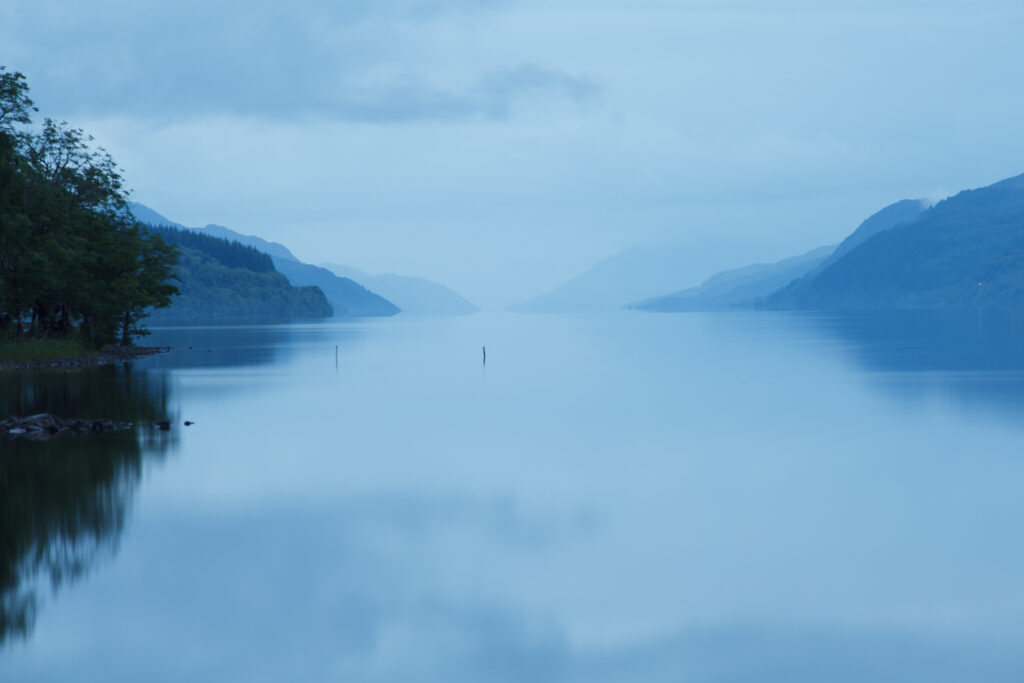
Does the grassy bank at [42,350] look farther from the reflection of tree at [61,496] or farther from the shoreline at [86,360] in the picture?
the reflection of tree at [61,496]

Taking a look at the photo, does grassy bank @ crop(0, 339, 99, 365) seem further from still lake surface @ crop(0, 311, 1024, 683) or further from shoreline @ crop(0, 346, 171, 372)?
still lake surface @ crop(0, 311, 1024, 683)

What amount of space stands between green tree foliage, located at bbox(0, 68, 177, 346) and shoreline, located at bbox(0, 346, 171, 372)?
151 cm

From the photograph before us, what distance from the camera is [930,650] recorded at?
13.7 m

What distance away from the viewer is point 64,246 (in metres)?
74.1

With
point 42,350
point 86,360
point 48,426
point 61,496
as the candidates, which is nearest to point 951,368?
point 48,426

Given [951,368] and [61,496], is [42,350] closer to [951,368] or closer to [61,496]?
[61,496]

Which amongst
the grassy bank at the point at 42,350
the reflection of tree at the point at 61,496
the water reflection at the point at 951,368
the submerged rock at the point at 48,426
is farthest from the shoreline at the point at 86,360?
the water reflection at the point at 951,368

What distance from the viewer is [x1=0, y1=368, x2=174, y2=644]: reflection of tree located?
662 inches

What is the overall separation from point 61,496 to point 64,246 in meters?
56.3

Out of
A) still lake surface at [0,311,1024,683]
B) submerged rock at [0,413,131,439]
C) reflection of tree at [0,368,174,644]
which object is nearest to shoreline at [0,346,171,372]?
still lake surface at [0,311,1024,683]

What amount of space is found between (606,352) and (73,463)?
79.0 meters

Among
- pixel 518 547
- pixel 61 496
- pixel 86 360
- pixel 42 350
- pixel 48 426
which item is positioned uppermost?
pixel 42 350

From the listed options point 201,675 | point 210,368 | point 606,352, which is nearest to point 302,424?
point 201,675

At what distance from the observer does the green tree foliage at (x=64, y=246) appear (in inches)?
2446
